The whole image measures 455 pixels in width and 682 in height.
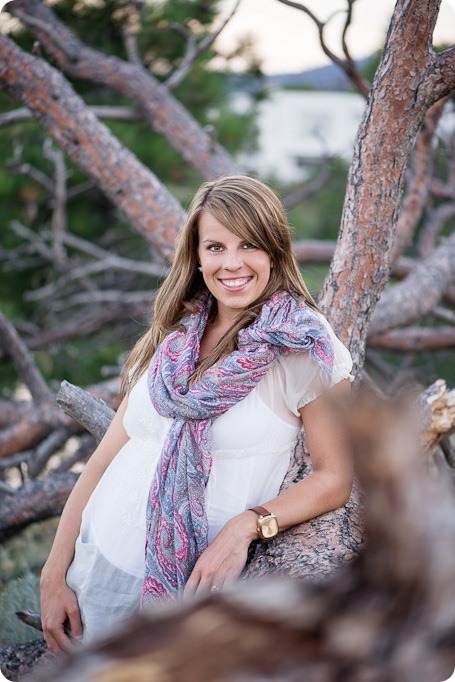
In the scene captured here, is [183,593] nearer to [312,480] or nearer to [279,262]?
[312,480]

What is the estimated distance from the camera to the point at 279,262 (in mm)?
1983

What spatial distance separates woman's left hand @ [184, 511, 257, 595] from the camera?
1.67m

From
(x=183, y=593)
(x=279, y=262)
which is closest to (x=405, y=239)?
(x=279, y=262)

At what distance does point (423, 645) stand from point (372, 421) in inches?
9.0

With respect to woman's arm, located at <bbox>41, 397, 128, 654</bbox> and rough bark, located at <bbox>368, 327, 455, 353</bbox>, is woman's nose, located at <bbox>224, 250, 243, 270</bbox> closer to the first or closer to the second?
woman's arm, located at <bbox>41, 397, 128, 654</bbox>

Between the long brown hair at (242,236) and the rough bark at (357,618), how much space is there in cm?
113

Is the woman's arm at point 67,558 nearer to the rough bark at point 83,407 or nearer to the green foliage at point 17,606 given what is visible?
the rough bark at point 83,407

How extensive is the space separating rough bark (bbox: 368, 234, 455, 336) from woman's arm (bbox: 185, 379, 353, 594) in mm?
2121

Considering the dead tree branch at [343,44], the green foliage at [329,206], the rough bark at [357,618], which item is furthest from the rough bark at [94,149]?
the green foliage at [329,206]

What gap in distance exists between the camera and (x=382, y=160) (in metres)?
2.19

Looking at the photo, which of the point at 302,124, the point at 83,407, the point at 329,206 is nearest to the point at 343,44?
the point at 83,407

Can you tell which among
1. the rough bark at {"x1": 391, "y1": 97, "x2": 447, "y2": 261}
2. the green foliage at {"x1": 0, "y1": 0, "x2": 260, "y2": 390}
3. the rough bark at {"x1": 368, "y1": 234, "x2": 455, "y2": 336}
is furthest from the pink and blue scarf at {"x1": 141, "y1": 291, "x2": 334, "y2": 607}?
the green foliage at {"x1": 0, "y1": 0, "x2": 260, "y2": 390}

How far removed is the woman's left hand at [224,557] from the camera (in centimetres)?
167

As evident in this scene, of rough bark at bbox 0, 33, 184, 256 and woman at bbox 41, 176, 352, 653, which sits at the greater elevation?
rough bark at bbox 0, 33, 184, 256
